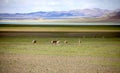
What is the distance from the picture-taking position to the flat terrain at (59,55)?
10.1ft

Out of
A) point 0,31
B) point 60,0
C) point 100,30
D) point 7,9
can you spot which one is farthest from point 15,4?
point 100,30

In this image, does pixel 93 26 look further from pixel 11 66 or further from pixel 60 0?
pixel 11 66

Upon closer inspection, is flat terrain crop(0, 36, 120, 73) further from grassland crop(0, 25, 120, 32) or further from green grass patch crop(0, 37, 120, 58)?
grassland crop(0, 25, 120, 32)

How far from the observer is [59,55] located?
373 centimetres

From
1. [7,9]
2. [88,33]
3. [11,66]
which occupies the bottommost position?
[11,66]

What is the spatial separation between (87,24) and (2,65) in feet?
7.77

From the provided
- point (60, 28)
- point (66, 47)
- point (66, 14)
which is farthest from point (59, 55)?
point (66, 14)

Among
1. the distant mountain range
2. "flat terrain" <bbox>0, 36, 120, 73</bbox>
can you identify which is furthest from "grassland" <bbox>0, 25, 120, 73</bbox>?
the distant mountain range

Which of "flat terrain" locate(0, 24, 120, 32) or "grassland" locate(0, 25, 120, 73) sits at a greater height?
"flat terrain" locate(0, 24, 120, 32)

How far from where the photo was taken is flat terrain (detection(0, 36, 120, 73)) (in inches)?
121

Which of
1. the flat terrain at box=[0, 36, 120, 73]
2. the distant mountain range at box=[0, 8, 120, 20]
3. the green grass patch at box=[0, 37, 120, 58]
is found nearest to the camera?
the flat terrain at box=[0, 36, 120, 73]

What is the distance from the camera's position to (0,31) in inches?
190

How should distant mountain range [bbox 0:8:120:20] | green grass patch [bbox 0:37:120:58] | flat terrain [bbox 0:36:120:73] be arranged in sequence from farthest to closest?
distant mountain range [bbox 0:8:120:20], green grass patch [bbox 0:37:120:58], flat terrain [bbox 0:36:120:73]

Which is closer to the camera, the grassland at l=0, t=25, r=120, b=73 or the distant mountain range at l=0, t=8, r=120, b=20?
the grassland at l=0, t=25, r=120, b=73
